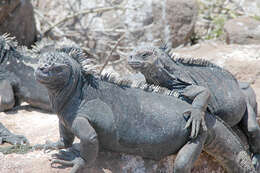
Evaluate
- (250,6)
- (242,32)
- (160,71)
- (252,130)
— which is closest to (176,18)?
(242,32)

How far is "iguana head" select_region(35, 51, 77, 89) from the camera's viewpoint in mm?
3160

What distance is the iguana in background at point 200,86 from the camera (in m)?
3.47

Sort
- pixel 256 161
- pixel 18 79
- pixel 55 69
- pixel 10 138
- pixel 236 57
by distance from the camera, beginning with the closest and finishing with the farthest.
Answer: pixel 55 69 < pixel 256 161 < pixel 10 138 < pixel 18 79 < pixel 236 57

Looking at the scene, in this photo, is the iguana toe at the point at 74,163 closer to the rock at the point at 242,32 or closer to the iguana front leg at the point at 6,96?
the iguana front leg at the point at 6,96

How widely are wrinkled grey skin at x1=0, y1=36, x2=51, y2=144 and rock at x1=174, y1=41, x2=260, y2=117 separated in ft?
8.04

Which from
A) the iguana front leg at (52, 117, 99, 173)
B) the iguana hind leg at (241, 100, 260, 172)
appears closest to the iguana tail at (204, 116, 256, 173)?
the iguana hind leg at (241, 100, 260, 172)

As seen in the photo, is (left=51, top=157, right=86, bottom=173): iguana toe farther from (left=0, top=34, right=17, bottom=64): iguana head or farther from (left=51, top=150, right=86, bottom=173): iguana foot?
(left=0, top=34, right=17, bottom=64): iguana head

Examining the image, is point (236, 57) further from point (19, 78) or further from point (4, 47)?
point (4, 47)

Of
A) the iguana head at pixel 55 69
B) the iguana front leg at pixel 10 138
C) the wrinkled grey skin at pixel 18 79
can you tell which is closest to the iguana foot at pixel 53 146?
the iguana front leg at pixel 10 138

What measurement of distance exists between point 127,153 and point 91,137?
1.68 ft

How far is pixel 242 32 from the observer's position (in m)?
7.47

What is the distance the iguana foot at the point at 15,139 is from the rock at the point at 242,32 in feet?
15.0

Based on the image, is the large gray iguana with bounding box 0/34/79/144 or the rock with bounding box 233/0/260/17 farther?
the rock with bounding box 233/0/260/17

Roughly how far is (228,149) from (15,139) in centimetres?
212
